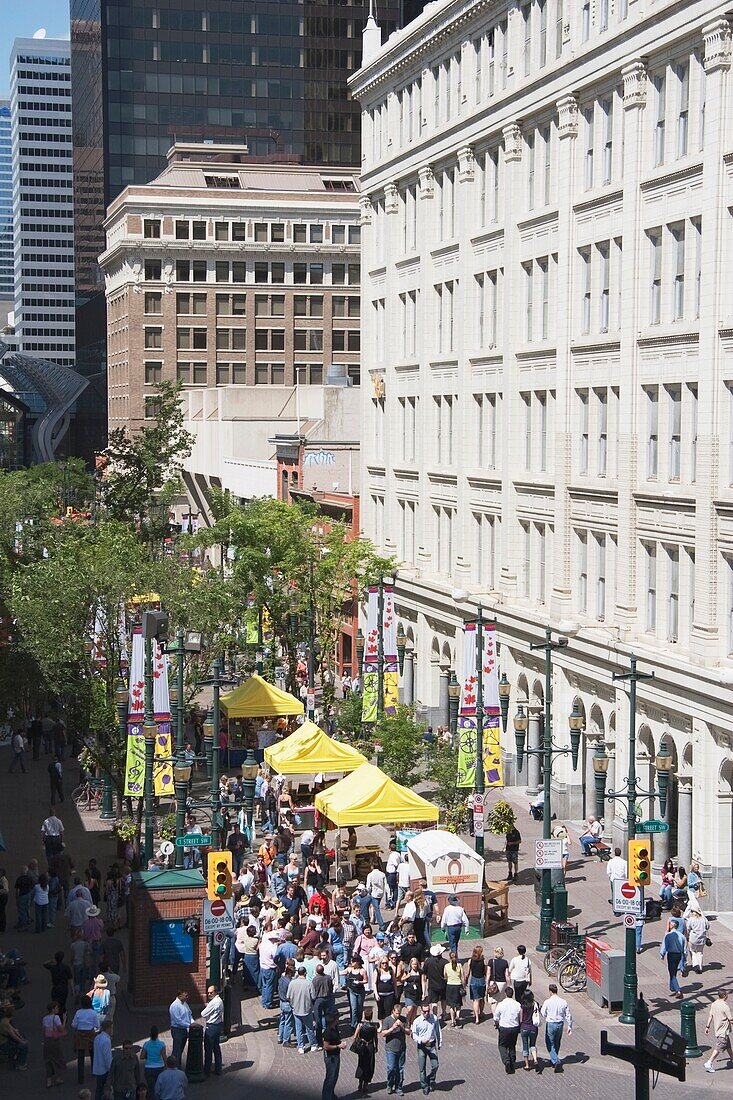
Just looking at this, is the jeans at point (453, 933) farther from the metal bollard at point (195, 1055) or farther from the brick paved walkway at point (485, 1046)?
the metal bollard at point (195, 1055)

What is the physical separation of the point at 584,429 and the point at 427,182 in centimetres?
1932

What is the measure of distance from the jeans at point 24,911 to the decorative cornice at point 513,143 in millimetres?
30445

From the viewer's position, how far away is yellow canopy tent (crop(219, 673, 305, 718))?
51.7 m

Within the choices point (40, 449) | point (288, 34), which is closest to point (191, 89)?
point (288, 34)

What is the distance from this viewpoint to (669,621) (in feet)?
143

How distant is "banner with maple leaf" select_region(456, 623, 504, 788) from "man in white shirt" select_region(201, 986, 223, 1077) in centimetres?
1219

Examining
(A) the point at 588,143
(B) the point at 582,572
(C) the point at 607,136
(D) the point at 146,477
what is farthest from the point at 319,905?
(D) the point at 146,477

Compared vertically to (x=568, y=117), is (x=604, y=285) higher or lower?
lower

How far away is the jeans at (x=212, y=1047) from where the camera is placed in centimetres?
2778

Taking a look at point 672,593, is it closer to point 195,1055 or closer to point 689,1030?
point 689,1030

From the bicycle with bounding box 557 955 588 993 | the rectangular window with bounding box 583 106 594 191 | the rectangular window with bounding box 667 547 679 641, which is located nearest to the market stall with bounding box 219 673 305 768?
the rectangular window with bounding box 667 547 679 641

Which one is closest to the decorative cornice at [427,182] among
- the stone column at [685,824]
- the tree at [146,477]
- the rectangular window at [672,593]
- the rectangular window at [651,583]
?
the tree at [146,477]

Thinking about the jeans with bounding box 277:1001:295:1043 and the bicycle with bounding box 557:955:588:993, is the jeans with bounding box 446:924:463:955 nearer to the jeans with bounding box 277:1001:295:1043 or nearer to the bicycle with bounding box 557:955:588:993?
the bicycle with bounding box 557:955:588:993

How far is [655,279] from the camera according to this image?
4459cm
